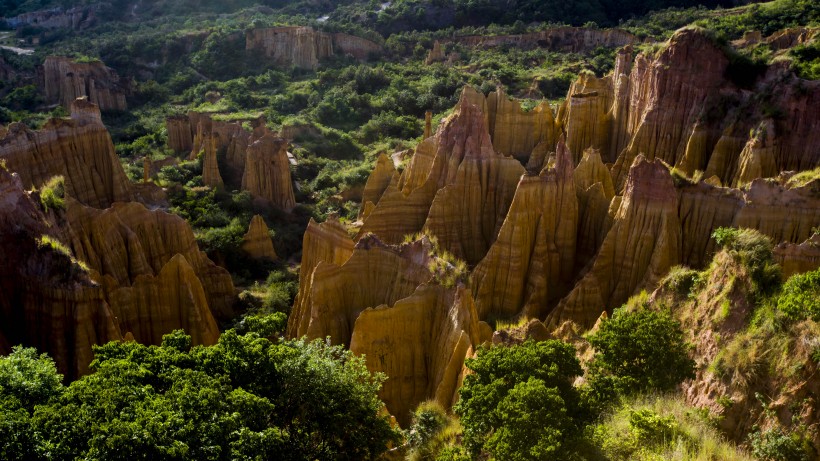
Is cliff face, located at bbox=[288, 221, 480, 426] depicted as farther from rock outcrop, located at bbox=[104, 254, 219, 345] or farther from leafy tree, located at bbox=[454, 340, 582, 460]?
rock outcrop, located at bbox=[104, 254, 219, 345]

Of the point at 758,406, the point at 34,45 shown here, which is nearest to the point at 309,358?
the point at 758,406

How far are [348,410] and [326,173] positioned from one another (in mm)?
37106

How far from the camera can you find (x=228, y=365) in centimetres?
1214

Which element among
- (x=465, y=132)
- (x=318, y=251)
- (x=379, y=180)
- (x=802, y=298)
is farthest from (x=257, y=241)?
(x=802, y=298)

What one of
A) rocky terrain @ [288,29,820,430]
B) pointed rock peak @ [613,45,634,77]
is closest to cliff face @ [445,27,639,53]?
pointed rock peak @ [613,45,634,77]

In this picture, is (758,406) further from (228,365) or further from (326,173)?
(326,173)

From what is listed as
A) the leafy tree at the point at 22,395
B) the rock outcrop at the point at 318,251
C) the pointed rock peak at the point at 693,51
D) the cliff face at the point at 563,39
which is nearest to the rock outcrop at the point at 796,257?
the rock outcrop at the point at 318,251

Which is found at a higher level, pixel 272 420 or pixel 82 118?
pixel 82 118

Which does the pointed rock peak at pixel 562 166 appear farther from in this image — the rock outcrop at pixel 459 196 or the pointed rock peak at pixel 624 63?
the pointed rock peak at pixel 624 63

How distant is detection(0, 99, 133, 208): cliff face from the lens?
28.3 m

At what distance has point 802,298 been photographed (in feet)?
38.5

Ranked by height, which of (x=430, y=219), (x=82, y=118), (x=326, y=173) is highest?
(x=82, y=118)

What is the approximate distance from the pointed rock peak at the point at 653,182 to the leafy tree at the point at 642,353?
637cm

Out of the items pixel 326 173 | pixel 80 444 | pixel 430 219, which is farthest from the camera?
pixel 326 173
